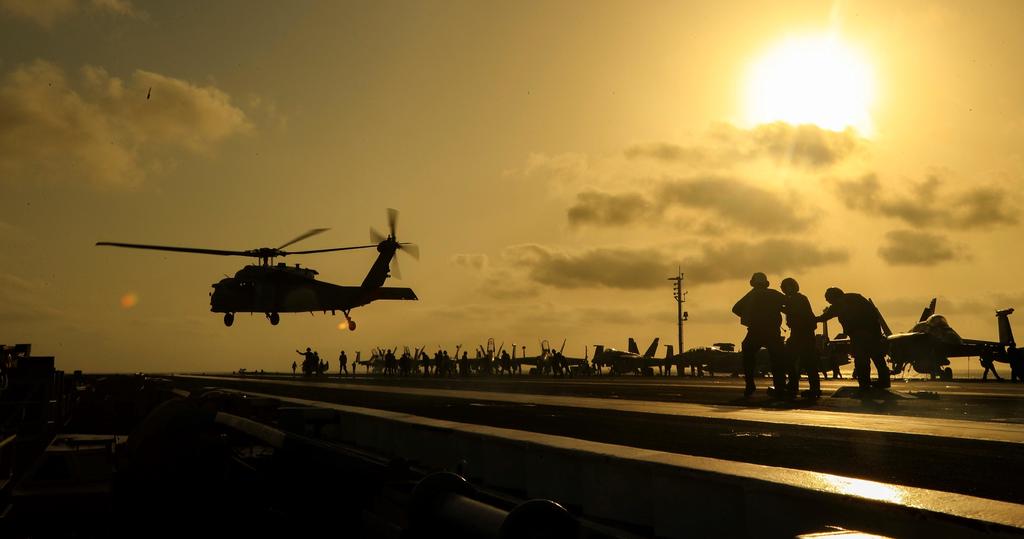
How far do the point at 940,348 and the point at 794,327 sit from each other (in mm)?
36372

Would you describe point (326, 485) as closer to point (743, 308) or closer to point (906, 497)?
point (906, 497)

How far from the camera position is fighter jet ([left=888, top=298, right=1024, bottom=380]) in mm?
37344

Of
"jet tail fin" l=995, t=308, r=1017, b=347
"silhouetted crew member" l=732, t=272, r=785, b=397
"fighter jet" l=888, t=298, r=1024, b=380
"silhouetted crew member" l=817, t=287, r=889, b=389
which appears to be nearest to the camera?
"silhouetted crew member" l=817, t=287, r=889, b=389

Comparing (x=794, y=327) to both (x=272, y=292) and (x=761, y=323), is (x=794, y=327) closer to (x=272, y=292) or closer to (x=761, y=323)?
(x=761, y=323)

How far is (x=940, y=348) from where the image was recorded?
45.2 metres

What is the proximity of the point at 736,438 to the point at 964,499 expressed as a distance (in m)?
4.33

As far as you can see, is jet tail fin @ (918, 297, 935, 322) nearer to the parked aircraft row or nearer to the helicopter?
the parked aircraft row

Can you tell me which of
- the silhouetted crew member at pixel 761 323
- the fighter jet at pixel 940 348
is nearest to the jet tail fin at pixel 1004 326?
the fighter jet at pixel 940 348

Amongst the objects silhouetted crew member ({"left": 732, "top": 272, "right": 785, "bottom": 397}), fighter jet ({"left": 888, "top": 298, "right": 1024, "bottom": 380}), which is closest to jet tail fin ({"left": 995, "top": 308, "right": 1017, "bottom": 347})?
fighter jet ({"left": 888, "top": 298, "right": 1024, "bottom": 380})

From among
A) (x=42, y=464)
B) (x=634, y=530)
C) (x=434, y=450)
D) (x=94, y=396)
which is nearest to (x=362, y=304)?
(x=94, y=396)

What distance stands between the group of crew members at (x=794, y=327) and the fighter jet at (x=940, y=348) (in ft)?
81.9

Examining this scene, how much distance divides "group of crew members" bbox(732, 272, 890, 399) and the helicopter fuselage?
102 ft

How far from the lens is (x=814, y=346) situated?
14.8m

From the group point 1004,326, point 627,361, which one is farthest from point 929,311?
point 627,361
